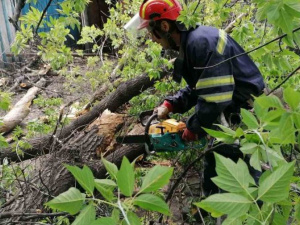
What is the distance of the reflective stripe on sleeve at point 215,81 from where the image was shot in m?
2.67

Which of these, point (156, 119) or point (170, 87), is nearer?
point (156, 119)

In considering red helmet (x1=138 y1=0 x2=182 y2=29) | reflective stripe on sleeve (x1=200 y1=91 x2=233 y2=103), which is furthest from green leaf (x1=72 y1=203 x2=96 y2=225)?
red helmet (x1=138 y1=0 x2=182 y2=29)

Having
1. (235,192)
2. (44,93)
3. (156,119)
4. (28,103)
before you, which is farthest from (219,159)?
(44,93)

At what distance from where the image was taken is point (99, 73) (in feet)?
19.1

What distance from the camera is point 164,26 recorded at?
9.70 ft

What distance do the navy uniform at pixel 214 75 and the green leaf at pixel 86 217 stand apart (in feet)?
6.21

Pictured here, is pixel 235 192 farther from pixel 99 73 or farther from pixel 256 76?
pixel 99 73

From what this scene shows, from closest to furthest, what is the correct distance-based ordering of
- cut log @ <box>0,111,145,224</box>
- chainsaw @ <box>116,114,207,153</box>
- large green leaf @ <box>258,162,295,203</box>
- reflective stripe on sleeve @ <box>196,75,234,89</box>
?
large green leaf @ <box>258,162,295,203</box> < cut log @ <box>0,111,145,224</box> < reflective stripe on sleeve @ <box>196,75,234,89</box> < chainsaw @ <box>116,114,207,153</box>

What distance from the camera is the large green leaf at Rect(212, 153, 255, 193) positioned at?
743 millimetres

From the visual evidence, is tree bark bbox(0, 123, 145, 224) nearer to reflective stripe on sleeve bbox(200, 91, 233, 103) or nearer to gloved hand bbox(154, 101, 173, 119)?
gloved hand bbox(154, 101, 173, 119)

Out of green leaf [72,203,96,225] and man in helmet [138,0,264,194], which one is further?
man in helmet [138,0,264,194]

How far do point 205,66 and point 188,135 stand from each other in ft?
1.99

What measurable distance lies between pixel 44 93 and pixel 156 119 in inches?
188

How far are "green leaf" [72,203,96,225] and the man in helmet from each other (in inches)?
77.0
